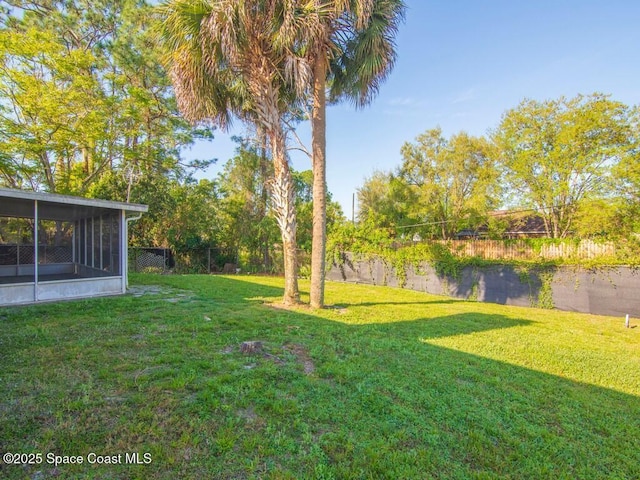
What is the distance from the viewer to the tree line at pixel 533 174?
432 inches

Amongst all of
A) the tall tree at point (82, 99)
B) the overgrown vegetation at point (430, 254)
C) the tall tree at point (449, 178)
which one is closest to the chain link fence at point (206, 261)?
the overgrown vegetation at point (430, 254)

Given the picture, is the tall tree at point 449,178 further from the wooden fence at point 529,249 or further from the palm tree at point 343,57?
the palm tree at point 343,57

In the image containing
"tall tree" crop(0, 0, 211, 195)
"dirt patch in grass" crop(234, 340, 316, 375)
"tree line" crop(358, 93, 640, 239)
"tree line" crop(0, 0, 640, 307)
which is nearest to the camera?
"dirt patch in grass" crop(234, 340, 316, 375)

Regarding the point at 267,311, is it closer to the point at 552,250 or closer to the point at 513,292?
the point at 513,292

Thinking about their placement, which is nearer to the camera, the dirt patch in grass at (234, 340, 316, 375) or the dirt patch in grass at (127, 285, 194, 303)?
the dirt patch in grass at (234, 340, 316, 375)

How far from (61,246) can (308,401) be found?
12.8 metres

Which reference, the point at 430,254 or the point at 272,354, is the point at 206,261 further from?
the point at 272,354

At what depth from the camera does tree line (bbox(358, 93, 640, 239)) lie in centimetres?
1098

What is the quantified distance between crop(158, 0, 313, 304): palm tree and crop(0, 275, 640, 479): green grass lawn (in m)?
3.22

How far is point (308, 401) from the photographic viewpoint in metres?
2.72

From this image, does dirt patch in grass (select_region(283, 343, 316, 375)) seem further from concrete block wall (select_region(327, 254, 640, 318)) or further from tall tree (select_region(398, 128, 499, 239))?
tall tree (select_region(398, 128, 499, 239))

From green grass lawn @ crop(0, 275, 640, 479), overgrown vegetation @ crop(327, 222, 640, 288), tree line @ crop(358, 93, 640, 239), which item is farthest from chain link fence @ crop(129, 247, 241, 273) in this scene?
green grass lawn @ crop(0, 275, 640, 479)

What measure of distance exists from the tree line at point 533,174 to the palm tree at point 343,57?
308 inches

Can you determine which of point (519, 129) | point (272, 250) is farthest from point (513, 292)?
point (272, 250)
